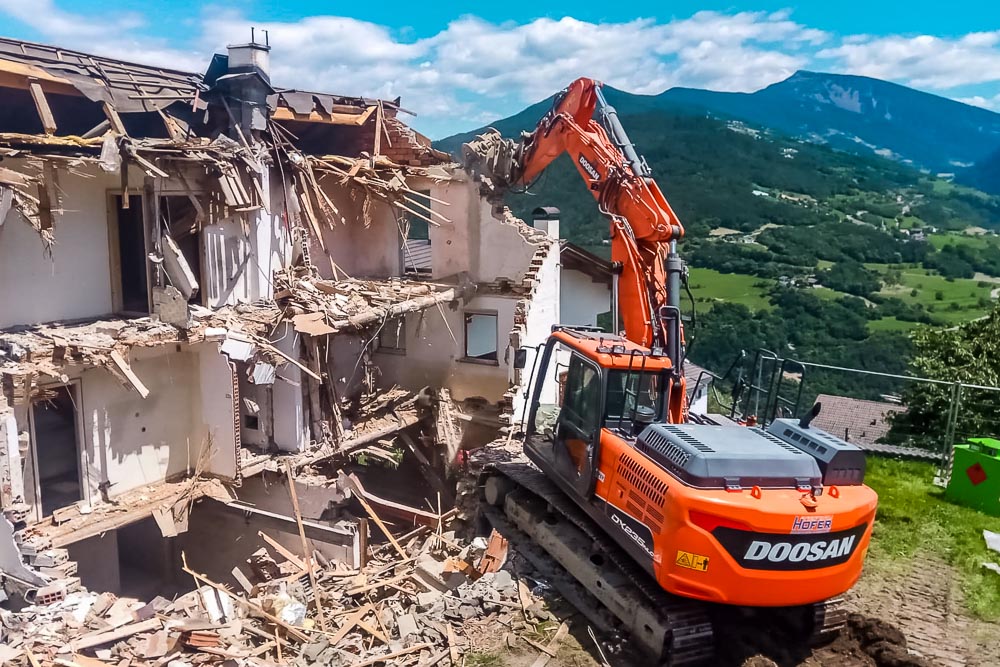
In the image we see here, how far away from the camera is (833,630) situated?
27.1 feet

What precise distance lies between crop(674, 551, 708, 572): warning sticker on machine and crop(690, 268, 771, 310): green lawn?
43047 millimetres

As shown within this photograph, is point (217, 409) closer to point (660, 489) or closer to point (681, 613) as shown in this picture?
point (660, 489)

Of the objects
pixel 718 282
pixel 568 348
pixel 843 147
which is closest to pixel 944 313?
pixel 718 282

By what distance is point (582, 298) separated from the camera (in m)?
20.8

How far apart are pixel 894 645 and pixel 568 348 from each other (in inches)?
192

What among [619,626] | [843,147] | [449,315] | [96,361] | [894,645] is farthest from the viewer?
[843,147]

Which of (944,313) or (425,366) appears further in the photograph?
(944,313)

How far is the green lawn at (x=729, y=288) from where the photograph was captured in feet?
167

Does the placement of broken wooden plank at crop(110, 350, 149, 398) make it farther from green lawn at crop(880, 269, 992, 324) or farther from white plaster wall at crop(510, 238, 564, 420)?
green lawn at crop(880, 269, 992, 324)

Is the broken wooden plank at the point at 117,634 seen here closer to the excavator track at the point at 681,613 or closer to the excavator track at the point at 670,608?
the excavator track at the point at 681,613

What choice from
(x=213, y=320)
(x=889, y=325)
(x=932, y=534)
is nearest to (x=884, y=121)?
(x=889, y=325)

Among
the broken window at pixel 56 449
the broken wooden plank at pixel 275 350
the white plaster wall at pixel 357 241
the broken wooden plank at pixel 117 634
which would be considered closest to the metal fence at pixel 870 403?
the broken wooden plank at pixel 275 350

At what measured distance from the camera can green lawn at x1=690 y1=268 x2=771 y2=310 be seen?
51.0 metres

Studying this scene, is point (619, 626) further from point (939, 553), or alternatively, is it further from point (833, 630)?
point (939, 553)
